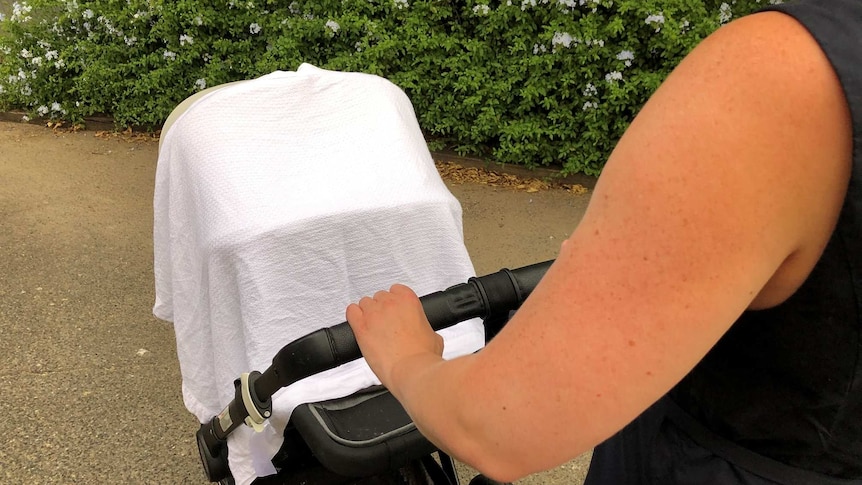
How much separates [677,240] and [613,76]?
14.2 ft

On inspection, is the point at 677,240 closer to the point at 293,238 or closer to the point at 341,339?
the point at 341,339

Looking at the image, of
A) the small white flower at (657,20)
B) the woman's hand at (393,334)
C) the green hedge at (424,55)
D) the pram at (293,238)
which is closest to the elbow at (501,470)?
the woman's hand at (393,334)

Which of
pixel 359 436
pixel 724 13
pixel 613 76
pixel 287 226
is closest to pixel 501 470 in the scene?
pixel 359 436

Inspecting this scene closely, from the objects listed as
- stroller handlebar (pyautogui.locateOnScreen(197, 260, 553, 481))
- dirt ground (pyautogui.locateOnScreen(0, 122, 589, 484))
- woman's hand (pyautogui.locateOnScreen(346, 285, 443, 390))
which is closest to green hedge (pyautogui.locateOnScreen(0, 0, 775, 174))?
dirt ground (pyautogui.locateOnScreen(0, 122, 589, 484))

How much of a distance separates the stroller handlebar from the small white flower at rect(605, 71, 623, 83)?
11.4 ft

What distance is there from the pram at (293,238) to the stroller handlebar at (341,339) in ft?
0.08

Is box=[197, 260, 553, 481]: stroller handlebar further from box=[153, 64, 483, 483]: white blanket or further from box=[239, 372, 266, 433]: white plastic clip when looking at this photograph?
box=[153, 64, 483, 483]: white blanket

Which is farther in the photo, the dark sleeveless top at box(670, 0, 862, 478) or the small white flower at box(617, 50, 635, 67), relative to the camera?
the small white flower at box(617, 50, 635, 67)

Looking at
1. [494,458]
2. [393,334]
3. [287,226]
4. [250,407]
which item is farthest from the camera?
[287,226]

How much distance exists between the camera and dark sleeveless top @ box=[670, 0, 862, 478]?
605mm

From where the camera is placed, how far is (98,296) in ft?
12.3

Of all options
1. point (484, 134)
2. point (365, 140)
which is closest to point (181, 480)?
point (365, 140)

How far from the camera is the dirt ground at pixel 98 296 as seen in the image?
282 centimetres

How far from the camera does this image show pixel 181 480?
2.71m
